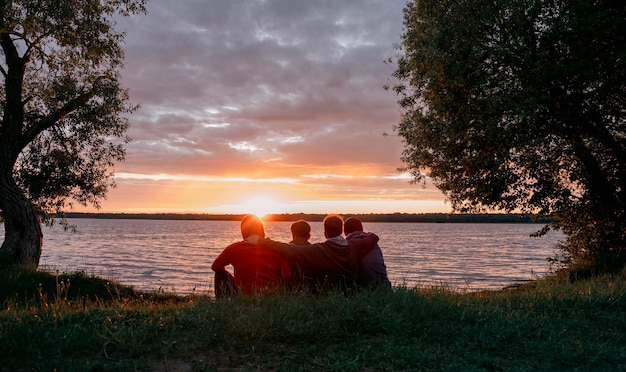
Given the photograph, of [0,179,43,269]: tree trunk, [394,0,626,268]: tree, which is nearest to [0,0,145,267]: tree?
[0,179,43,269]: tree trunk

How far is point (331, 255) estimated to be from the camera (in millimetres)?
7648

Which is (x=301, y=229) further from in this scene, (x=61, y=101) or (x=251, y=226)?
(x=61, y=101)

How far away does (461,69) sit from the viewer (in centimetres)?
1484

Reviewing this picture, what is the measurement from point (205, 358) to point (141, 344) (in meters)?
0.76

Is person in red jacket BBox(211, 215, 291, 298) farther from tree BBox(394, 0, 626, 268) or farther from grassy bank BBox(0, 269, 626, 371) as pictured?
tree BBox(394, 0, 626, 268)

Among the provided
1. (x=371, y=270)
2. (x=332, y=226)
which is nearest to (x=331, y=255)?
(x=332, y=226)

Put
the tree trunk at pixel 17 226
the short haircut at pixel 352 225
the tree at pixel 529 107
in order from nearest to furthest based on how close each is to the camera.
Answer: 1. the short haircut at pixel 352 225
2. the tree at pixel 529 107
3. the tree trunk at pixel 17 226

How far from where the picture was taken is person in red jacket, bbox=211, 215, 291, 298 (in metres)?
7.35

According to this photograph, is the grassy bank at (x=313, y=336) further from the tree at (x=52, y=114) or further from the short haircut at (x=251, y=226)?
the tree at (x=52, y=114)

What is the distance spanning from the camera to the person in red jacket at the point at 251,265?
7.35 metres

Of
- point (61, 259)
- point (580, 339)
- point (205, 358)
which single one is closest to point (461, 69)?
point (580, 339)

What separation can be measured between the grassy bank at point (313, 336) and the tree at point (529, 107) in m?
8.50

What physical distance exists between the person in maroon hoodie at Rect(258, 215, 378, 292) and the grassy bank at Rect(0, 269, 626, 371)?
733mm

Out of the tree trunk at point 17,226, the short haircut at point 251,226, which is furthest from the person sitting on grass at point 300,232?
the tree trunk at point 17,226
